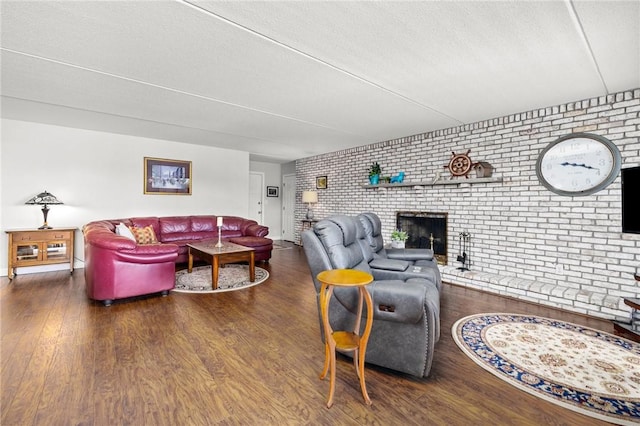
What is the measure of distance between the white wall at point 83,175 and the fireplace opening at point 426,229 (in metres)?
4.30

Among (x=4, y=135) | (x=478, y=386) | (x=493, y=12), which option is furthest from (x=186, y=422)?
(x=4, y=135)

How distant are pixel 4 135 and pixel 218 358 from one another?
5154mm

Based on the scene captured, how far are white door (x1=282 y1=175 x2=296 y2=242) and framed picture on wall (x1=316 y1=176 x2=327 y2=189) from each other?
4.43ft

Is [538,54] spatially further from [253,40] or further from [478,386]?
[478,386]

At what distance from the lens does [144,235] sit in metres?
4.70

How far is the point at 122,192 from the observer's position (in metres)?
5.39

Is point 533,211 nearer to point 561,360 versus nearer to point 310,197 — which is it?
point 561,360

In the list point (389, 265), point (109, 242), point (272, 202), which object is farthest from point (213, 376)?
point (272, 202)

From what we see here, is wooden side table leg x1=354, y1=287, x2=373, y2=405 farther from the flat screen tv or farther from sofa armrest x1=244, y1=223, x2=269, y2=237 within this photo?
sofa armrest x1=244, y1=223, x2=269, y2=237

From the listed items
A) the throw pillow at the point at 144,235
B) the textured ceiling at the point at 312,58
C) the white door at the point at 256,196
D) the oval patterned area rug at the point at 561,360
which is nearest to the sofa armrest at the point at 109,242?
the throw pillow at the point at 144,235

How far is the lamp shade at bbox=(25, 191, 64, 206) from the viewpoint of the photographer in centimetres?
433

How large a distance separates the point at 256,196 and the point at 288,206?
99 cm

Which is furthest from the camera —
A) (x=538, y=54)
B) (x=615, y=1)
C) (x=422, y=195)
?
(x=422, y=195)

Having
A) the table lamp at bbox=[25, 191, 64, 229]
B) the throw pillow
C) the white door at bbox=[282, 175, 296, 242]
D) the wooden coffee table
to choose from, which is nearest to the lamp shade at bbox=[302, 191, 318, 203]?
the white door at bbox=[282, 175, 296, 242]
